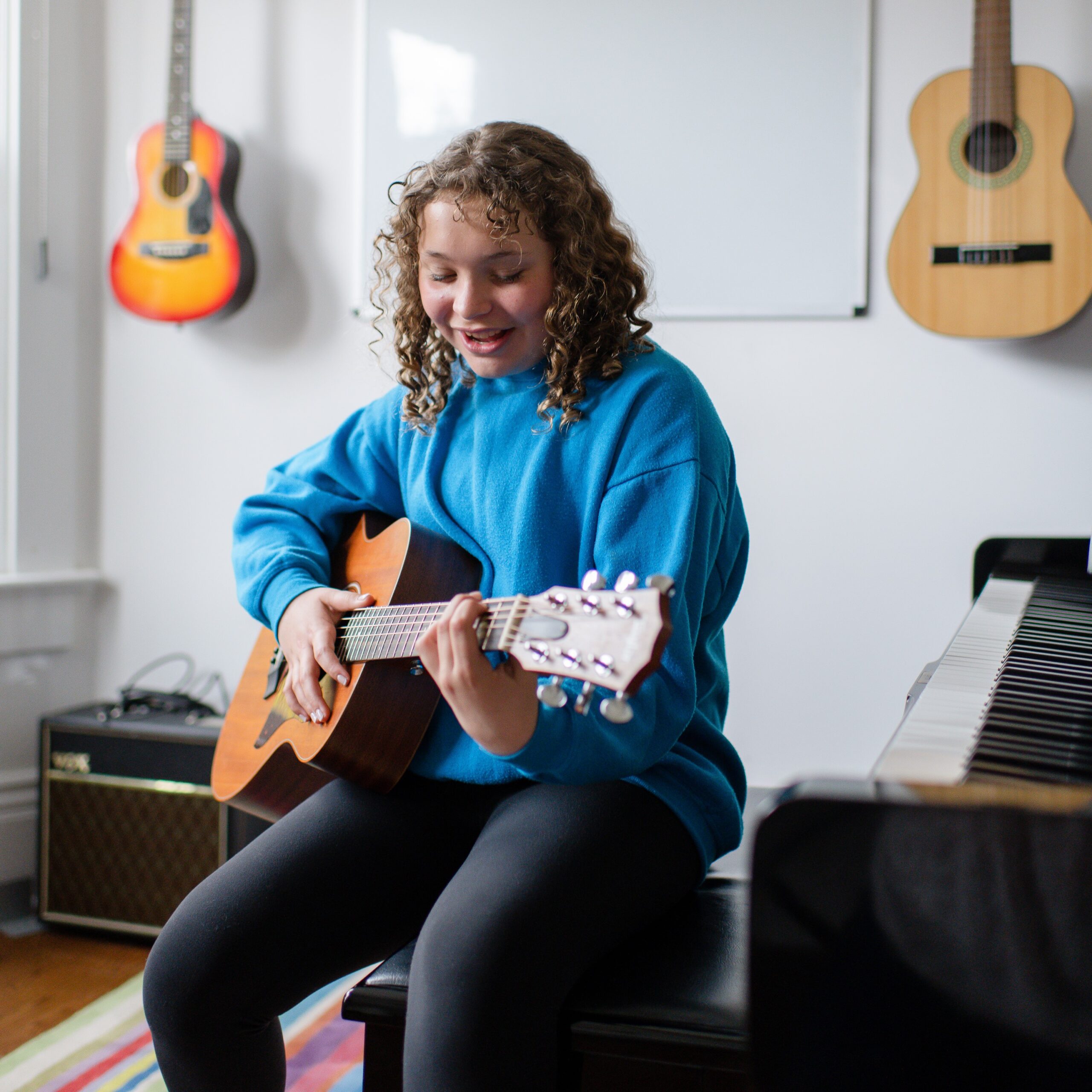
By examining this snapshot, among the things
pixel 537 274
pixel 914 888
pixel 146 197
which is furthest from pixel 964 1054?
pixel 146 197

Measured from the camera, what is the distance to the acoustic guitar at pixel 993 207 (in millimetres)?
1720

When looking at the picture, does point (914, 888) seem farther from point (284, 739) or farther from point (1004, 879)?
point (284, 739)

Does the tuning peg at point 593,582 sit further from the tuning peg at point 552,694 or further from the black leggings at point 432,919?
the black leggings at point 432,919

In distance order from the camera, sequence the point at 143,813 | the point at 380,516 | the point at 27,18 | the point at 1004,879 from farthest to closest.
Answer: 1. the point at 27,18
2. the point at 143,813
3. the point at 380,516
4. the point at 1004,879

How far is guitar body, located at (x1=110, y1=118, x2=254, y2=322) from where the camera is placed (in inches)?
84.5

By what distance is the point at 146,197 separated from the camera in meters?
2.19

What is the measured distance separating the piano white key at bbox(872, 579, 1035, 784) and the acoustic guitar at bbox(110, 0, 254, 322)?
1.67m

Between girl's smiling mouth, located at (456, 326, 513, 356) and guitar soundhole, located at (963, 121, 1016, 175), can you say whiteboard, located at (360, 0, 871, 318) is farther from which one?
girl's smiling mouth, located at (456, 326, 513, 356)

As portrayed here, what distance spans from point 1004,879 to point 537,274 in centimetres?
77

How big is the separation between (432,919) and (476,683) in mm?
203

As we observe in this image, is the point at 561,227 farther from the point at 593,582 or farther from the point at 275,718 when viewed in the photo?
the point at 275,718

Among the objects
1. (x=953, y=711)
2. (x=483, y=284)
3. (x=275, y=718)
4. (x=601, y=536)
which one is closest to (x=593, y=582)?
(x=601, y=536)

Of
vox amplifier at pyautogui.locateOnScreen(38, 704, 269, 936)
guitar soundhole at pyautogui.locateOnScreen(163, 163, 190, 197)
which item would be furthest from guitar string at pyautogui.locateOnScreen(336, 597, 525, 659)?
guitar soundhole at pyautogui.locateOnScreen(163, 163, 190, 197)

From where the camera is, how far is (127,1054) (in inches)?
63.2
